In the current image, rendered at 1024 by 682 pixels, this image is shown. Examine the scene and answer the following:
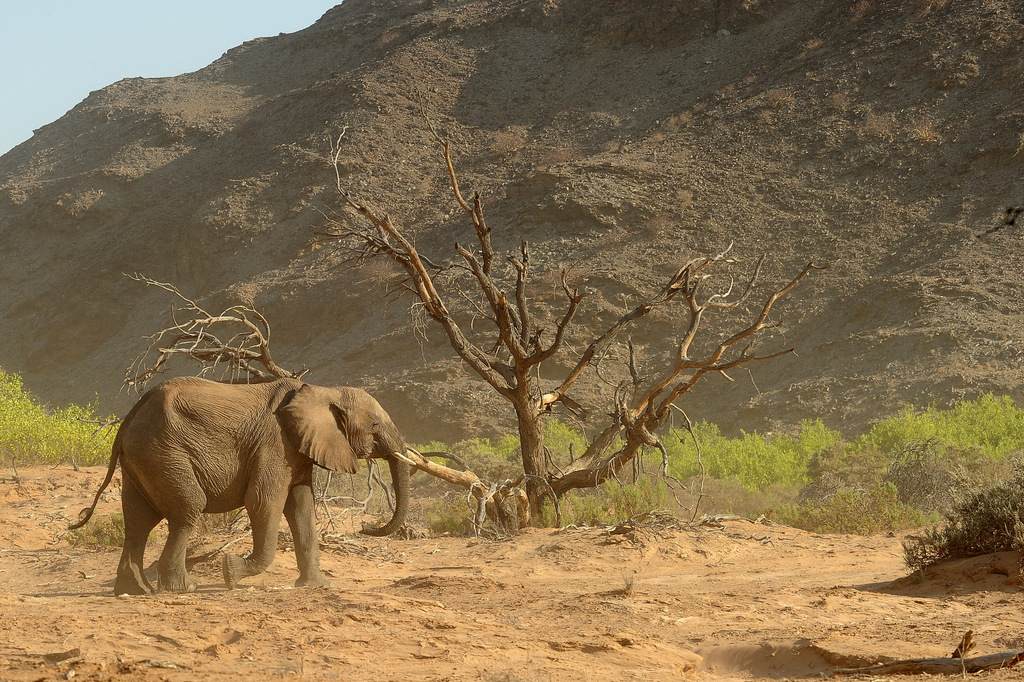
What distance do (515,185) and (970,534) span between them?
24455mm

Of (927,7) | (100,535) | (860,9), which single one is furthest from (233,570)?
(860,9)

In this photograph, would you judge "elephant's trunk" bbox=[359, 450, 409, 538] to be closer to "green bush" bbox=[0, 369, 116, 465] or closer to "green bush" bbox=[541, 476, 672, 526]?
"green bush" bbox=[541, 476, 672, 526]

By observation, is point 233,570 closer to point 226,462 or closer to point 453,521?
point 226,462

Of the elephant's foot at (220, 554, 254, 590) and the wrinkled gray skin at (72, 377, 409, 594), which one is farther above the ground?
the wrinkled gray skin at (72, 377, 409, 594)

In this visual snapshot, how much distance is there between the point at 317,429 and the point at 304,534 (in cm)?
83

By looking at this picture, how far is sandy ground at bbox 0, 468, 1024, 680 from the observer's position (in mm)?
5055

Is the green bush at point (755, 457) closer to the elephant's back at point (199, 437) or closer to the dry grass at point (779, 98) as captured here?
the elephant's back at point (199, 437)

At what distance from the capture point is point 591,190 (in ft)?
98.0

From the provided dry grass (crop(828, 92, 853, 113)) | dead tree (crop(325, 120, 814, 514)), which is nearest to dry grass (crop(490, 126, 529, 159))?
dry grass (crop(828, 92, 853, 113))

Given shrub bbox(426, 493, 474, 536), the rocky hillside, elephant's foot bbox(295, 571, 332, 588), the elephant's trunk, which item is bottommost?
shrub bbox(426, 493, 474, 536)

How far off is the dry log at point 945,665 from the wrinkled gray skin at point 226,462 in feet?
13.8

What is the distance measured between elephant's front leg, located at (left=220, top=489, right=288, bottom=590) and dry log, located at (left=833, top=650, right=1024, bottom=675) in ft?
13.8

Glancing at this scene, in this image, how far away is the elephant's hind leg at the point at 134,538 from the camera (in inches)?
A: 290

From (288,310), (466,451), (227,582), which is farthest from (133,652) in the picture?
(288,310)
